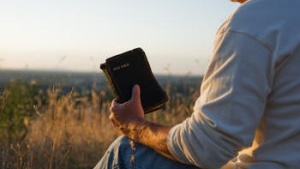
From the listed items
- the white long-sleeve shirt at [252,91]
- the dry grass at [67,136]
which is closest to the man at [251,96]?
the white long-sleeve shirt at [252,91]

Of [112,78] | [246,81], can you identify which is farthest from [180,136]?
[112,78]

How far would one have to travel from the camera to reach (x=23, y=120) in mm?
6660

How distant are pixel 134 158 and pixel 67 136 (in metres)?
2.73

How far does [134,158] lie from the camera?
2.44 meters

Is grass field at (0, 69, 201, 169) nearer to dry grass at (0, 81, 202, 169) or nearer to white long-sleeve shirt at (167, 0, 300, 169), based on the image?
dry grass at (0, 81, 202, 169)

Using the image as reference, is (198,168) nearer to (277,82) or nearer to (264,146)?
(264,146)

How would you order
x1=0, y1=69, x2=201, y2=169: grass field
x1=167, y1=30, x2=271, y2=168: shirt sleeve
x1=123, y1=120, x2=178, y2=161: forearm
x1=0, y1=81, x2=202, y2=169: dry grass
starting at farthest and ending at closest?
1. x1=0, y1=69, x2=201, y2=169: grass field
2. x1=0, y1=81, x2=202, y2=169: dry grass
3. x1=123, y1=120, x2=178, y2=161: forearm
4. x1=167, y1=30, x2=271, y2=168: shirt sleeve

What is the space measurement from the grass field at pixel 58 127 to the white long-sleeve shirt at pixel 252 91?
7.87 feet

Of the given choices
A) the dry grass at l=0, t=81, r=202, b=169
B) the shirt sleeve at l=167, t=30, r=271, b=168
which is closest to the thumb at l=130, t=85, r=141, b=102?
the shirt sleeve at l=167, t=30, r=271, b=168

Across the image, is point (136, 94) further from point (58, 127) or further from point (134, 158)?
point (58, 127)

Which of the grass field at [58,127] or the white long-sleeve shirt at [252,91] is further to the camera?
the grass field at [58,127]

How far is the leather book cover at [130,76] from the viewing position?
2648 mm

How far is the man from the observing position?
2.05 metres

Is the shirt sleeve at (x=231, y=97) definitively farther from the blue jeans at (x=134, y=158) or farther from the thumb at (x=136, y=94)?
the thumb at (x=136, y=94)
